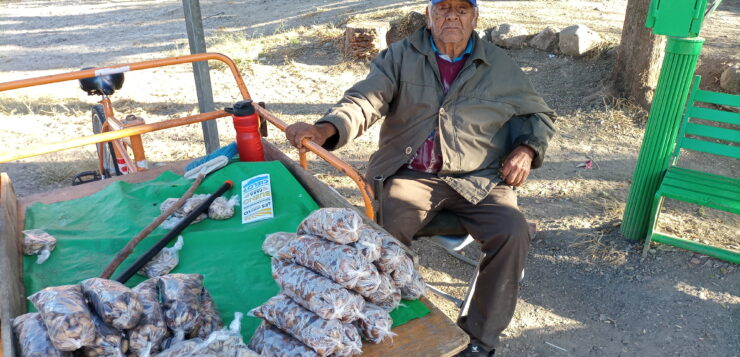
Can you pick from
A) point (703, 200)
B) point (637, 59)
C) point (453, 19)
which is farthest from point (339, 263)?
point (637, 59)

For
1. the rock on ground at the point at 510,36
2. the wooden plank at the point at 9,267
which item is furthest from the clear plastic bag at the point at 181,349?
the rock on ground at the point at 510,36

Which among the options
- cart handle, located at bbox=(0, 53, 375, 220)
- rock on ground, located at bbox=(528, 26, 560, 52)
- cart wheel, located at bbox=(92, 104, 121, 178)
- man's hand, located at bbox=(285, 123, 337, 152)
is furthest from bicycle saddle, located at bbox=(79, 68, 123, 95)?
rock on ground, located at bbox=(528, 26, 560, 52)

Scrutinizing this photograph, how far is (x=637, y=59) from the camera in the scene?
5.28 metres

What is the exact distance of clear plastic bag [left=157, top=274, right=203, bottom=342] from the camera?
1.49 m

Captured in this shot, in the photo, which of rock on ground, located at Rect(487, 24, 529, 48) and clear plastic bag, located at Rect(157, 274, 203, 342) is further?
rock on ground, located at Rect(487, 24, 529, 48)

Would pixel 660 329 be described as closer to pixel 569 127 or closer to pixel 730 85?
pixel 569 127

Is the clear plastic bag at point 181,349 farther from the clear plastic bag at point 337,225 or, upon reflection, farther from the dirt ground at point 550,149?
the dirt ground at point 550,149

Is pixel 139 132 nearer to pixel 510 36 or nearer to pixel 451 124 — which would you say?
pixel 451 124

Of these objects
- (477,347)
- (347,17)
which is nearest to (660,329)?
(477,347)

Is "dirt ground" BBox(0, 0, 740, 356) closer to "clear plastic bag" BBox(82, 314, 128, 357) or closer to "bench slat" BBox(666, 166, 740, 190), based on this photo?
"bench slat" BBox(666, 166, 740, 190)

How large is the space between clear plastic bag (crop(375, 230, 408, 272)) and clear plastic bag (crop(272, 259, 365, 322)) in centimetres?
14

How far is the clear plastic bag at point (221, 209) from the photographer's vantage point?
2.36 meters

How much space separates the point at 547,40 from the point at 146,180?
18.1 ft

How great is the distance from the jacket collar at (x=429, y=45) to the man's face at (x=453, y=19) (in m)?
0.07
